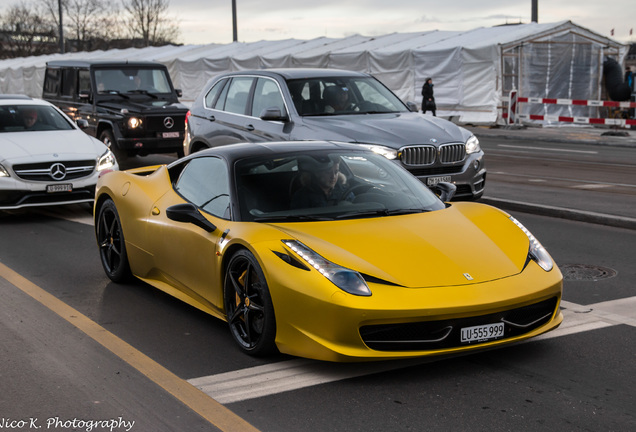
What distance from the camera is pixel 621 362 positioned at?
17.2 ft

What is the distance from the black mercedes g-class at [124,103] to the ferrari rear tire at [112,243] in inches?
379

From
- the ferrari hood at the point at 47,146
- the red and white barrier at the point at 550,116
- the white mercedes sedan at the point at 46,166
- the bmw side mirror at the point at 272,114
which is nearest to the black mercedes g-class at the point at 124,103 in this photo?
the ferrari hood at the point at 47,146

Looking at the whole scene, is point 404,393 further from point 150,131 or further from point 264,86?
point 150,131

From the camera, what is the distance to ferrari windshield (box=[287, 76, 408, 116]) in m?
12.0

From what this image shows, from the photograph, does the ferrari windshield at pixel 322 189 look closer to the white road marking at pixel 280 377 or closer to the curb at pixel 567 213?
the white road marking at pixel 280 377

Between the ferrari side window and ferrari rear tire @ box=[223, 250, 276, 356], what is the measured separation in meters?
0.51

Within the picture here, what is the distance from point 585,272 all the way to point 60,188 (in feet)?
21.8

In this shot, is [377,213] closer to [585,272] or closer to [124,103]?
[585,272]

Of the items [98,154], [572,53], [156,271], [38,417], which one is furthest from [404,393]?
[572,53]

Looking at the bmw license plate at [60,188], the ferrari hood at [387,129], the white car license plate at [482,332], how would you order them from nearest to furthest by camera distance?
the white car license plate at [482,332] → the ferrari hood at [387,129] → the bmw license plate at [60,188]

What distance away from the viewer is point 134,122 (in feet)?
57.2

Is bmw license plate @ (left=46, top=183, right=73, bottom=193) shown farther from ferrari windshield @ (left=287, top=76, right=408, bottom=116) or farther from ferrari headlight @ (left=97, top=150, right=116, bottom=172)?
ferrari windshield @ (left=287, top=76, right=408, bottom=116)

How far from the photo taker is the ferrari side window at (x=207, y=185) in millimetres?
6121

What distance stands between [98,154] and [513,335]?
26.1ft
